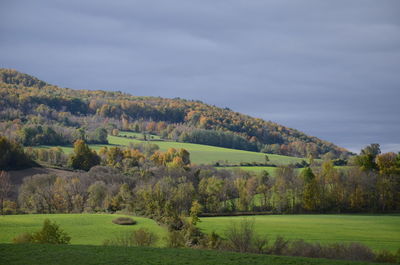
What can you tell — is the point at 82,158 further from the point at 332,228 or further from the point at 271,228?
the point at 332,228

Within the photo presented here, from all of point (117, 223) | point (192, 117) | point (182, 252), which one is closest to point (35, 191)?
point (117, 223)

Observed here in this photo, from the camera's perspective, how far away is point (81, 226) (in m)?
59.8

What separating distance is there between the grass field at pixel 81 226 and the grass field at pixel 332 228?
9.91 m

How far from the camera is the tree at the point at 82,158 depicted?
118562 mm

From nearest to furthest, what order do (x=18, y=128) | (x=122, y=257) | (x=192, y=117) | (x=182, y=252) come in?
1. (x=122, y=257)
2. (x=182, y=252)
3. (x=18, y=128)
4. (x=192, y=117)

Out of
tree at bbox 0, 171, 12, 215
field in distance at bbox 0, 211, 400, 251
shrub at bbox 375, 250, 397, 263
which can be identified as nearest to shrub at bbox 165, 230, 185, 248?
field in distance at bbox 0, 211, 400, 251

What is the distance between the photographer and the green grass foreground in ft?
92.0

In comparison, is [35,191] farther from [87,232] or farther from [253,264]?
[253,264]

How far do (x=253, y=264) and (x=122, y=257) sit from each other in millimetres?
8678

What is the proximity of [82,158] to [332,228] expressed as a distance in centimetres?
7489

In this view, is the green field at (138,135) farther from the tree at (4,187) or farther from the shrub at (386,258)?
the shrub at (386,258)

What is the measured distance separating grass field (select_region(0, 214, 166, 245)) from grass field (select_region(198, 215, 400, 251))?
9.91m

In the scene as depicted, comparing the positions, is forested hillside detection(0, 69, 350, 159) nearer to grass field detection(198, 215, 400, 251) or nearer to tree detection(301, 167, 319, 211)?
tree detection(301, 167, 319, 211)

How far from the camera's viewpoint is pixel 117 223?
2482 inches
